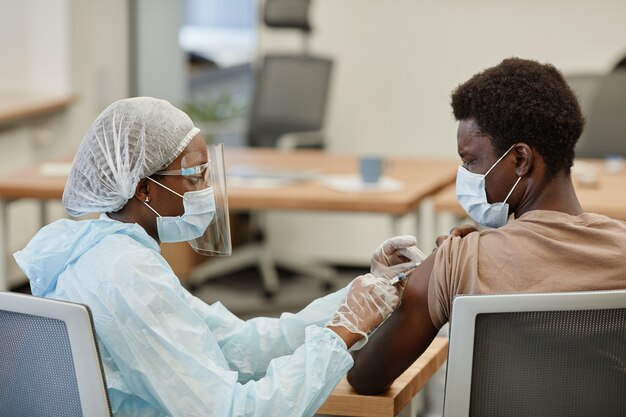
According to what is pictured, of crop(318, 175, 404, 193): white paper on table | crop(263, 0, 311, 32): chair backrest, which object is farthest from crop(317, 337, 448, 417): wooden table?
crop(263, 0, 311, 32): chair backrest

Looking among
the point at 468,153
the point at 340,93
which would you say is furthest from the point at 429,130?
the point at 468,153

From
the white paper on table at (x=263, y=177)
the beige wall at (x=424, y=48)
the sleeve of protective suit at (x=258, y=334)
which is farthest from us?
the beige wall at (x=424, y=48)

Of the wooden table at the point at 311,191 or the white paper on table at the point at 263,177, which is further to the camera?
the white paper on table at the point at 263,177

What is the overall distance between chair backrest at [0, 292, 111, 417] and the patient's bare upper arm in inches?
17.6

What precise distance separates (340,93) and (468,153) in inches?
136

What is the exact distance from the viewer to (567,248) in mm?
1428

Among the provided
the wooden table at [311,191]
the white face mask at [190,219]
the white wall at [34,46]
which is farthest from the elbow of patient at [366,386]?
the white wall at [34,46]

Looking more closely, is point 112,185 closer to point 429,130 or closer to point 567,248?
point 567,248

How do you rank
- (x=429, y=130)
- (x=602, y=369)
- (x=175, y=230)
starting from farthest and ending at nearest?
(x=429, y=130) < (x=175, y=230) < (x=602, y=369)

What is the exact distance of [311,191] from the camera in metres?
3.29

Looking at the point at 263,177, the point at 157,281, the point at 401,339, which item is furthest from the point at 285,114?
the point at 157,281

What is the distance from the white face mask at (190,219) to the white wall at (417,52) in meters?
3.24

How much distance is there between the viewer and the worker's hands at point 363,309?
1.51 m

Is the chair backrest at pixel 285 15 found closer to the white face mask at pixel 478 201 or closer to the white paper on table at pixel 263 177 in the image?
the white paper on table at pixel 263 177
